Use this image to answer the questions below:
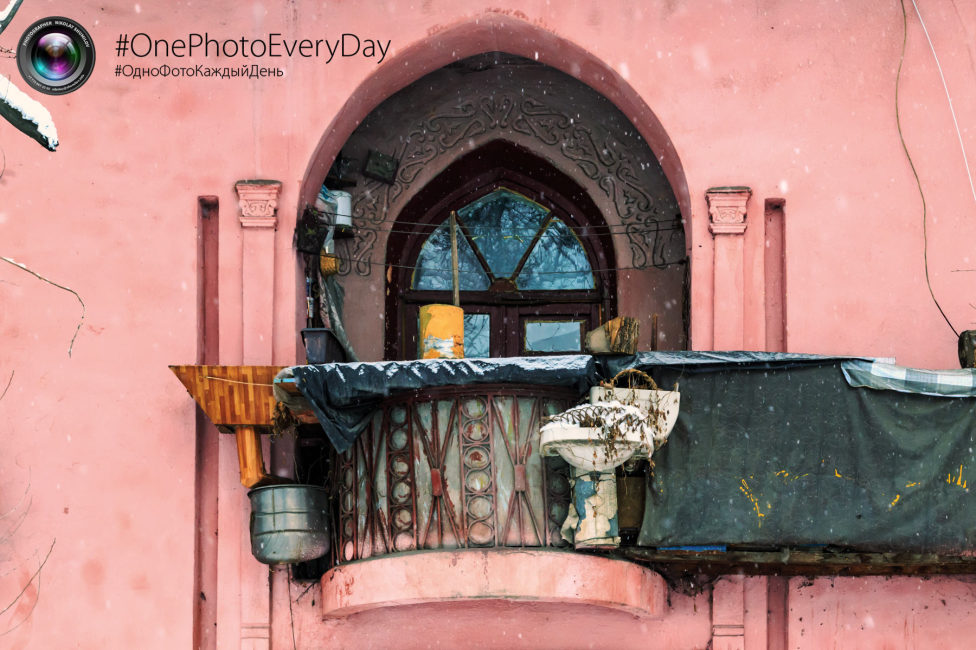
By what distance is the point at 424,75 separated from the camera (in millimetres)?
12133

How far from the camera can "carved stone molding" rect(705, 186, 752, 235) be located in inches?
424

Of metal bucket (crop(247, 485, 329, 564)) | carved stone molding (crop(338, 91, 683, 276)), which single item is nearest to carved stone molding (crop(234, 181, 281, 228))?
carved stone molding (crop(338, 91, 683, 276))

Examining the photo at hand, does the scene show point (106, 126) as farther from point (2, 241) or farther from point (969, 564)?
point (969, 564)

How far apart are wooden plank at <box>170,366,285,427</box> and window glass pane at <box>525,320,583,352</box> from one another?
303 cm

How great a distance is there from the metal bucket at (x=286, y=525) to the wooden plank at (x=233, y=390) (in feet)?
1.80

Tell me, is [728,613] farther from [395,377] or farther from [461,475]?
[395,377]

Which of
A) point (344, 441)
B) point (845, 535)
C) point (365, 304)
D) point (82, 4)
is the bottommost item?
point (845, 535)

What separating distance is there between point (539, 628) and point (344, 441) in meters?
2.13

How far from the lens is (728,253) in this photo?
10.8m

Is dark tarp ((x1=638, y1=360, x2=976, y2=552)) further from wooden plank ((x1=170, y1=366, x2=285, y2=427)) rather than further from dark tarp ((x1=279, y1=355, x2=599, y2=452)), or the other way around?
wooden plank ((x1=170, y1=366, x2=285, y2=427))

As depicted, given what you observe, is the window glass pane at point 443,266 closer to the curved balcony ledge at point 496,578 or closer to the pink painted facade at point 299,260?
the pink painted facade at point 299,260

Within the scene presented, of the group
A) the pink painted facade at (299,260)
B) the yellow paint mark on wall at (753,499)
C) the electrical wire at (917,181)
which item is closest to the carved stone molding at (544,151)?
the pink painted facade at (299,260)

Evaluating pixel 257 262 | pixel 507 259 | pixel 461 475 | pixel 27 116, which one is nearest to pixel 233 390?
pixel 257 262

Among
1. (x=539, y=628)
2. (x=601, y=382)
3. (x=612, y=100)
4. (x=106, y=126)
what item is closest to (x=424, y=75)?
(x=612, y=100)
